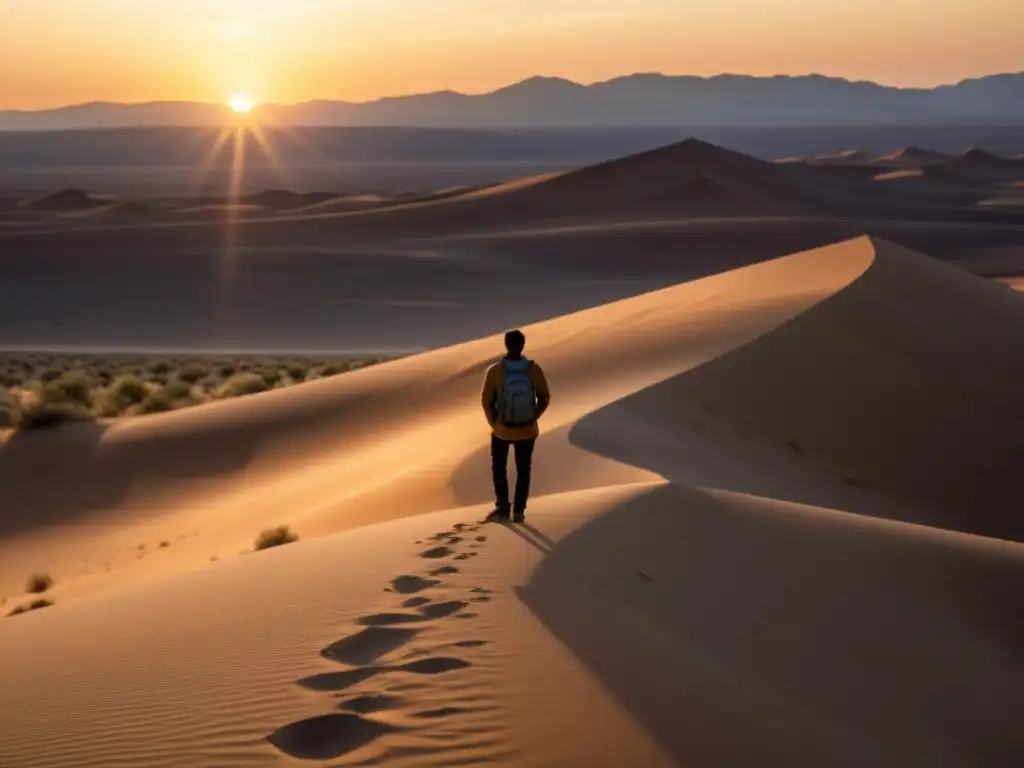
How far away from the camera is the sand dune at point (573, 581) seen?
4883 millimetres

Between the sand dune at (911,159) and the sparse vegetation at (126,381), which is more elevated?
the sand dune at (911,159)

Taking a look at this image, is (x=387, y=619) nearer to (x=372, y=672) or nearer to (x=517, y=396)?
(x=372, y=672)

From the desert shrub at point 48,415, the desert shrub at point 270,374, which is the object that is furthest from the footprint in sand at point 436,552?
the desert shrub at point 270,374

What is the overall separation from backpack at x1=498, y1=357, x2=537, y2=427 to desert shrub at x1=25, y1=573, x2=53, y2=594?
567 centimetres

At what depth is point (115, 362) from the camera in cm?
2850

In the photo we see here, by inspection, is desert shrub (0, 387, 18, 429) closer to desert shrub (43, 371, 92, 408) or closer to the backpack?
desert shrub (43, 371, 92, 408)

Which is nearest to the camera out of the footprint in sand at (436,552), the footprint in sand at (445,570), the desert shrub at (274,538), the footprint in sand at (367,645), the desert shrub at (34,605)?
the footprint in sand at (367,645)

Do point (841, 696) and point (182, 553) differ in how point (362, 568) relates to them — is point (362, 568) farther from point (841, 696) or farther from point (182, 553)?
point (182, 553)

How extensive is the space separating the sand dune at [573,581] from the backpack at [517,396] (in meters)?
0.69

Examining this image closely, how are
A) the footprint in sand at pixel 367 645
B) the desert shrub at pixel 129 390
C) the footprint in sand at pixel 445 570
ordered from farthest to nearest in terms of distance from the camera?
the desert shrub at pixel 129 390, the footprint in sand at pixel 445 570, the footprint in sand at pixel 367 645

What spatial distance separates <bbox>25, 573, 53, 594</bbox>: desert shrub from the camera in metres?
11.1

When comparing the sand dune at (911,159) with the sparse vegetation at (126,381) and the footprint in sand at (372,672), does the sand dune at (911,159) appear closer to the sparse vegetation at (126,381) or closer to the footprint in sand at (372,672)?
the sparse vegetation at (126,381)

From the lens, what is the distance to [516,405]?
7.68 meters

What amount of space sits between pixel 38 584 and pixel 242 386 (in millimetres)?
10958
